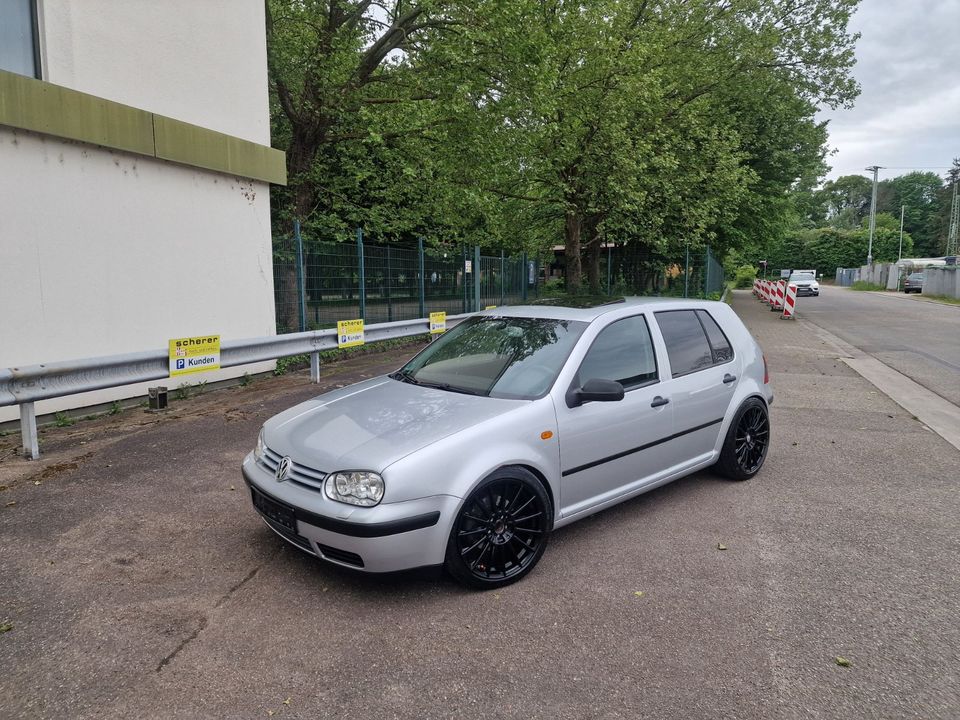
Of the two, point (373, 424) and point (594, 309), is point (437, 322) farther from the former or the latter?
point (373, 424)

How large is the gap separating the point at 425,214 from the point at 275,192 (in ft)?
14.1

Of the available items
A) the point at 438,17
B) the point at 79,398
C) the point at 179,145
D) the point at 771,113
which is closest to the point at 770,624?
the point at 79,398

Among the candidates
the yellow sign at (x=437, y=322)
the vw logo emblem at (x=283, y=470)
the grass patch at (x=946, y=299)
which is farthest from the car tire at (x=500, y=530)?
the grass patch at (x=946, y=299)

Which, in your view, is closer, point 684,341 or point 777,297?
point 684,341

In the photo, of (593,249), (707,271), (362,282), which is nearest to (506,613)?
(362,282)

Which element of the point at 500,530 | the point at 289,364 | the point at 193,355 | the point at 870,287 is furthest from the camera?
the point at 870,287

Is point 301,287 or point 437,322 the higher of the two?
point 301,287

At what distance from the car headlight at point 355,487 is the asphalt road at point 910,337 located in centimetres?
851

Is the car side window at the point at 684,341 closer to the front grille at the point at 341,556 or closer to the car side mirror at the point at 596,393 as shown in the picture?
the car side mirror at the point at 596,393

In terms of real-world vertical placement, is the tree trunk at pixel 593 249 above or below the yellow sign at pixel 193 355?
above

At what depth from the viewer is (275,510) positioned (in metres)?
3.40

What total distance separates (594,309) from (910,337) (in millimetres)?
15301

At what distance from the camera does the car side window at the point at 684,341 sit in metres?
4.61

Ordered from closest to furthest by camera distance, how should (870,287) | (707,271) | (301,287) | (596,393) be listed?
1. (596,393)
2. (301,287)
3. (707,271)
4. (870,287)
